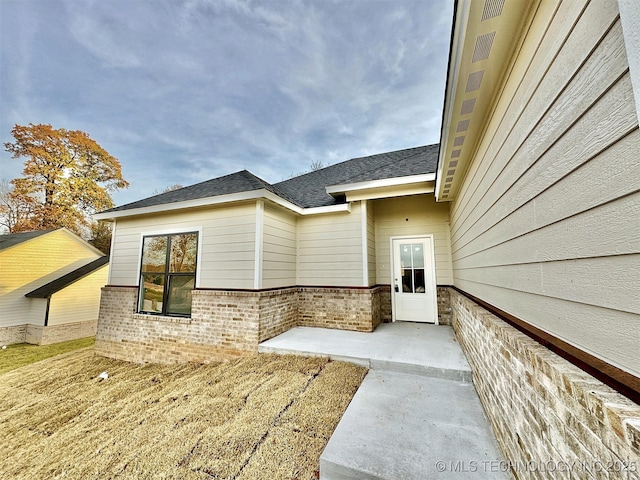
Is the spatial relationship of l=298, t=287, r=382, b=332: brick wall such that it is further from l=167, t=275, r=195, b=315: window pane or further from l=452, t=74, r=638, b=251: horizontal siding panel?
l=452, t=74, r=638, b=251: horizontal siding panel

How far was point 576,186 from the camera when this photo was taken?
100cm

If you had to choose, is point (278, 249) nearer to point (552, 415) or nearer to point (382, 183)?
point (382, 183)

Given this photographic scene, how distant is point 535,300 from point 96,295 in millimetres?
15253

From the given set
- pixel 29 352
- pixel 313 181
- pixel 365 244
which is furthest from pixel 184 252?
pixel 29 352

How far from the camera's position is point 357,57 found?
9.03m

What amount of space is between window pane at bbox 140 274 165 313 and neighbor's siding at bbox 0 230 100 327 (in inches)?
316

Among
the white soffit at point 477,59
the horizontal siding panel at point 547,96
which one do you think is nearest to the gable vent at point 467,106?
the white soffit at point 477,59

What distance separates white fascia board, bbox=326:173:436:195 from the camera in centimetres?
464

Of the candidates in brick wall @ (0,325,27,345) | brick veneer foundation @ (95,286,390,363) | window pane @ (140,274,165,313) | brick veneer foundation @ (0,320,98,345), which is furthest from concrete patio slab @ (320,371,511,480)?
brick wall @ (0,325,27,345)

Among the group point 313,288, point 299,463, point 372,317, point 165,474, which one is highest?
point 313,288

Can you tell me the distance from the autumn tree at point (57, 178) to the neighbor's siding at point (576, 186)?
60.4ft

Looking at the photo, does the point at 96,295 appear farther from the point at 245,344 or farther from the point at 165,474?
the point at 165,474

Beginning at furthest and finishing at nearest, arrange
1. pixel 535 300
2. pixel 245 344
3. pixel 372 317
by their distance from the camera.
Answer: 1. pixel 372 317
2. pixel 245 344
3. pixel 535 300

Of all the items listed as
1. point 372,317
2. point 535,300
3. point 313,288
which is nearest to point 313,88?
point 313,288
